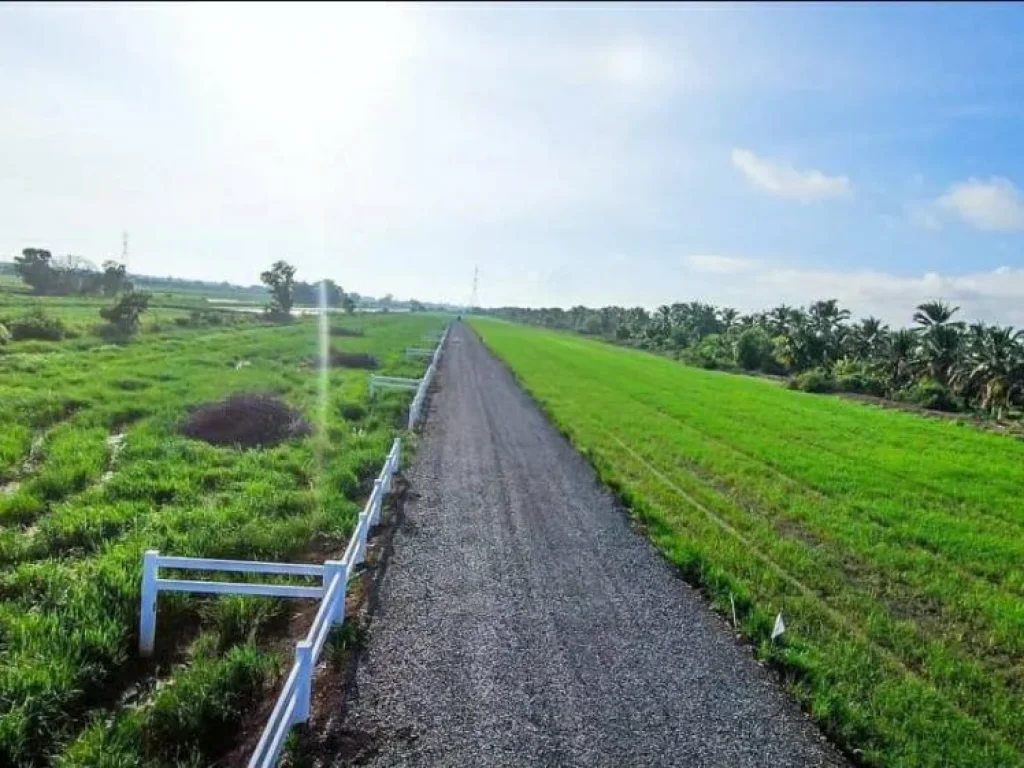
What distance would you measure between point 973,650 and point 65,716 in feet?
31.9

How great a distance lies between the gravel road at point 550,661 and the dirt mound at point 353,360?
24.6 metres

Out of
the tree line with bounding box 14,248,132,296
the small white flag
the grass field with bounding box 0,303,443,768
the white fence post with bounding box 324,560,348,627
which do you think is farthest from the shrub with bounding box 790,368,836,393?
the tree line with bounding box 14,248,132,296

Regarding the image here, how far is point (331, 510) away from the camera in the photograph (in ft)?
34.5

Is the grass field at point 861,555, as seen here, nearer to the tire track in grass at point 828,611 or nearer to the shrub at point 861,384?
the tire track in grass at point 828,611

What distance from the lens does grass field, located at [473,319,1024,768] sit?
6.46 meters

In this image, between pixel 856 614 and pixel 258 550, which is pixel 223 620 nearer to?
pixel 258 550

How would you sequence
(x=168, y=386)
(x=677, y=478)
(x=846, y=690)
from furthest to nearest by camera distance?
(x=168, y=386) → (x=677, y=478) → (x=846, y=690)

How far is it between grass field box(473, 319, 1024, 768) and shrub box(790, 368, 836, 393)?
20435mm

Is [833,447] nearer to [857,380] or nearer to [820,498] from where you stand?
[820,498]

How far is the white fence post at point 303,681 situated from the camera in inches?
199

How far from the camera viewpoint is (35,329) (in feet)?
112

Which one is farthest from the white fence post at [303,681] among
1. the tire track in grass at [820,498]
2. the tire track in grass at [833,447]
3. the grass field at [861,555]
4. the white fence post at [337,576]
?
the tire track in grass at [833,447]

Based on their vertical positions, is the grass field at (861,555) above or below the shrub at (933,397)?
below

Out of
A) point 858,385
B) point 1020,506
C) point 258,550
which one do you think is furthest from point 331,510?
point 858,385
